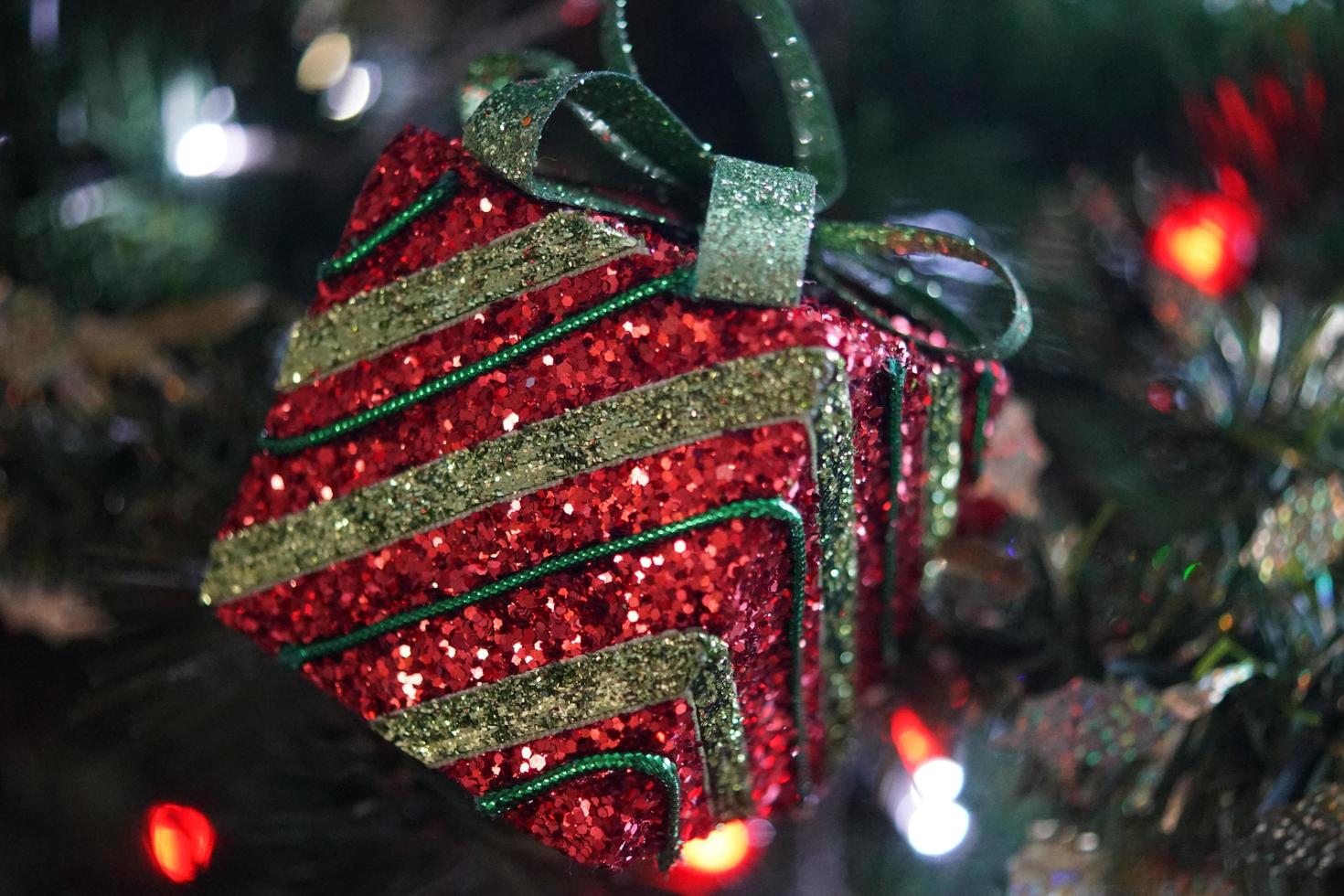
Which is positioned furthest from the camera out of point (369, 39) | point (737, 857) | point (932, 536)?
point (369, 39)

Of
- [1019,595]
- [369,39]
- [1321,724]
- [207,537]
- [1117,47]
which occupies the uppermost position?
[369,39]

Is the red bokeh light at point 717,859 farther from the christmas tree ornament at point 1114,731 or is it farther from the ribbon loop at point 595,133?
the ribbon loop at point 595,133

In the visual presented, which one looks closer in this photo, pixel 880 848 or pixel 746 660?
pixel 746 660

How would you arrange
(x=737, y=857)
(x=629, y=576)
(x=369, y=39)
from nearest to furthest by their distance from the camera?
(x=629, y=576)
(x=737, y=857)
(x=369, y=39)

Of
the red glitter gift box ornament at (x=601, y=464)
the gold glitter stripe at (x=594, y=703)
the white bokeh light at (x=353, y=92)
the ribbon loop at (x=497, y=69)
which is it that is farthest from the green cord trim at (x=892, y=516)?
the white bokeh light at (x=353, y=92)

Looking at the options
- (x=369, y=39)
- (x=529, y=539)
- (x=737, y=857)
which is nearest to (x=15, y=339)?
(x=369, y=39)

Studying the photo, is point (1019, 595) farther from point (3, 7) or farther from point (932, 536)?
point (3, 7)

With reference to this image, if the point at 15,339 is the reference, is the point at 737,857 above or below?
below

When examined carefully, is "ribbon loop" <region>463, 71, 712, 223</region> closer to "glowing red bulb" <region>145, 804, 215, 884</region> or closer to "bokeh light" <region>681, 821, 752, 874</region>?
"bokeh light" <region>681, 821, 752, 874</region>
